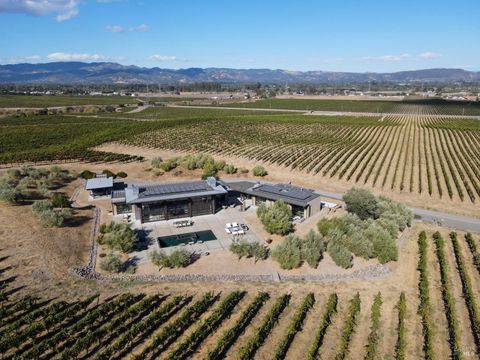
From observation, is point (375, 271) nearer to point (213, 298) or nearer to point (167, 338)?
point (213, 298)

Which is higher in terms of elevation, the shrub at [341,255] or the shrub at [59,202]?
the shrub at [59,202]

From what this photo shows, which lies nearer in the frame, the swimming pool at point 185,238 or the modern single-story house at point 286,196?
the swimming pool at point 185,238

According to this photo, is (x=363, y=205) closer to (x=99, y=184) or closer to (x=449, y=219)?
(x=449, y=219)

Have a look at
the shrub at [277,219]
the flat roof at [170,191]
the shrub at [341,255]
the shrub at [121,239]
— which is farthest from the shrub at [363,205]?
the shrub at [121,239]

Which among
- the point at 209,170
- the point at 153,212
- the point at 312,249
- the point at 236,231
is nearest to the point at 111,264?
the point at 153,212

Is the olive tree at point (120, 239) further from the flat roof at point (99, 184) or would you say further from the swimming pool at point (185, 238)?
the flat roof at point (99, 184)
